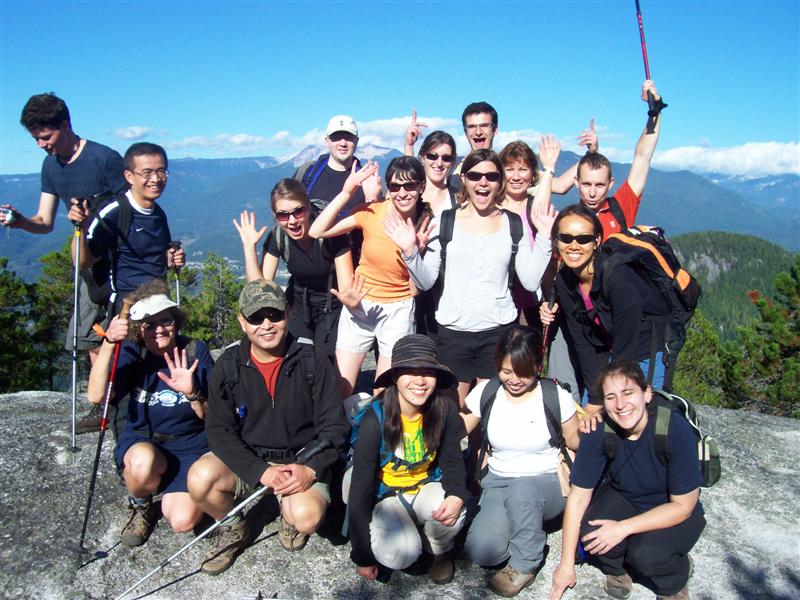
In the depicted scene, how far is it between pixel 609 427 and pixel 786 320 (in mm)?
26697

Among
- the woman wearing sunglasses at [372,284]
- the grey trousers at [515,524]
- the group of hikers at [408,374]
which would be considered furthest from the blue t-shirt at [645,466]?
the woman wearing sunglasses at [372,284]

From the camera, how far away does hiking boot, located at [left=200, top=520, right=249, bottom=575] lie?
15.3 ft

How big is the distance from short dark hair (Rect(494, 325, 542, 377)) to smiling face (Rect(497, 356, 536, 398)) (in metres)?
0.03

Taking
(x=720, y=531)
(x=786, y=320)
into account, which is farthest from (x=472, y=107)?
(x=786, y=320)

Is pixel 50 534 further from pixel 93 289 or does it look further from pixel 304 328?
pixel 304 328

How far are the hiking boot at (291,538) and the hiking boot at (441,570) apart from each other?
1.20 metres

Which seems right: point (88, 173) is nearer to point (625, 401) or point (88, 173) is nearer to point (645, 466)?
point (625, 401)

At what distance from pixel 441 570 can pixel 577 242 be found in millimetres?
3104

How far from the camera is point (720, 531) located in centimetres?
555

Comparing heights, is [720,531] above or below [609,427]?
below

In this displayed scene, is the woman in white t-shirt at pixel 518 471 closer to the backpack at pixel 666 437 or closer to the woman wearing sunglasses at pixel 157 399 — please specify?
the backpack at pixel 666 437

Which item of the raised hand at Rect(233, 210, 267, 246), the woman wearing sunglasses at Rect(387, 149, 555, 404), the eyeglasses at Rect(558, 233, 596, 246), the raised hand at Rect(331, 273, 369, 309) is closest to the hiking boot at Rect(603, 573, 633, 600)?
the woman wearing sunglasses at Rect(387, 149, 555, 404)

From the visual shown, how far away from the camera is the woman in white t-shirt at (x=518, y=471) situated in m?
4.57

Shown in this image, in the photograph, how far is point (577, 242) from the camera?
16.8ft
